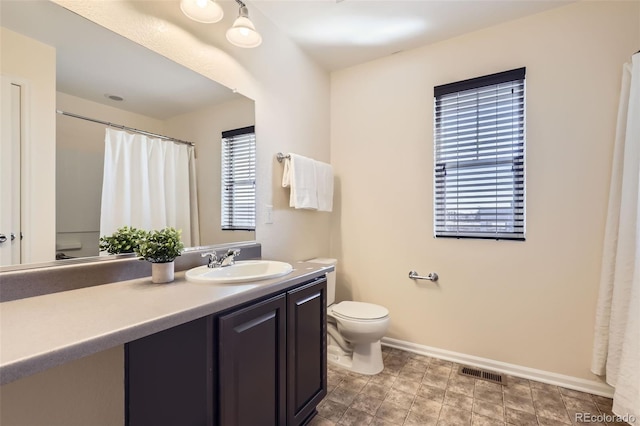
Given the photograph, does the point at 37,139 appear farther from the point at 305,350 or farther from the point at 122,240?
the point at 305,350

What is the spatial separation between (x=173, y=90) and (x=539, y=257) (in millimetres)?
2539

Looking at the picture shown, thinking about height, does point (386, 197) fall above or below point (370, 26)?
below

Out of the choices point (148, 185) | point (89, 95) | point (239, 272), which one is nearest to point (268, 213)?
point (239, 272)

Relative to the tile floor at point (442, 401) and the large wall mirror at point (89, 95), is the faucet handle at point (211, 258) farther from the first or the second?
the tile floor at point (442, 401)

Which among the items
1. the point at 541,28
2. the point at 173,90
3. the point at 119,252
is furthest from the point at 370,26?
the point at 119,252

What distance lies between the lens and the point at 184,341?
1076 millimetres

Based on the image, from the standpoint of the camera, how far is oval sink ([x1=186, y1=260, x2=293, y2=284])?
1.27m

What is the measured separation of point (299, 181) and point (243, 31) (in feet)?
3.35

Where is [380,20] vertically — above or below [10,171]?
above

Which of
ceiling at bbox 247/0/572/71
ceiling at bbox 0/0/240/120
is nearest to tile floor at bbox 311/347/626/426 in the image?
ceiling at bbox 0/0/240/120

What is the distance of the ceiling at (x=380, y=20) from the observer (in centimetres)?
194

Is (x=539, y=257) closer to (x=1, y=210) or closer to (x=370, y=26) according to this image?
(x=370, y=26)

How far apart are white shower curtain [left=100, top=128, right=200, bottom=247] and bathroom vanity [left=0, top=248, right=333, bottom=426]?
226mm

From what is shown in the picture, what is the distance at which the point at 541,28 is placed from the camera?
79.8 inches
